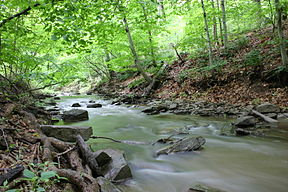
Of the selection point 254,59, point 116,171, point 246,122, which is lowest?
point 246,122

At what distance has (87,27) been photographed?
5.14m

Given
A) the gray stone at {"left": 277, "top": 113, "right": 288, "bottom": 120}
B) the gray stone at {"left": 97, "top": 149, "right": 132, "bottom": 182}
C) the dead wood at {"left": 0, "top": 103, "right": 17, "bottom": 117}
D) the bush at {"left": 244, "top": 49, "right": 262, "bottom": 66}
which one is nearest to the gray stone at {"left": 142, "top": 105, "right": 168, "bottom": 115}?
the gray stone at {"left": 277, "top": 113, "right": 288, "bottom": 120}

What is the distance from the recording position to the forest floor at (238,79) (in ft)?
26.9

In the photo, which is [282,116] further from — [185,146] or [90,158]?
[90,158]

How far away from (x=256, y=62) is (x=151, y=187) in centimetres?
876

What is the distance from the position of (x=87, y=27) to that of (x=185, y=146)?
12.6 ft

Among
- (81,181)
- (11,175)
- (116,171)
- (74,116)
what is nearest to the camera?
(11,175)

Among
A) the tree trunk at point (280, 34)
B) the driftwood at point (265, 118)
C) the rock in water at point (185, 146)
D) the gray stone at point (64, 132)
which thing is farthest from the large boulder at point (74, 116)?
the tree trunk at point (280, 34)

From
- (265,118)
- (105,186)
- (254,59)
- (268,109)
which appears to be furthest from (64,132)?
(254,59)

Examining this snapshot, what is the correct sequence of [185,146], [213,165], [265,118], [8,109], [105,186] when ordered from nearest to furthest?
[105,186], [213,165], [8,109], [185,146], [265,118]

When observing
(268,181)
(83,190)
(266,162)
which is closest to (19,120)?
(83,190)

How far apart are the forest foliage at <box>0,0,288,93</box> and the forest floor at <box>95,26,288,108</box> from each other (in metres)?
0.89

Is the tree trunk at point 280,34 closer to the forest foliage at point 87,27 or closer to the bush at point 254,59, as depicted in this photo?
the forest foliage at point 87,27

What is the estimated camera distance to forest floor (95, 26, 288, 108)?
821 cm
